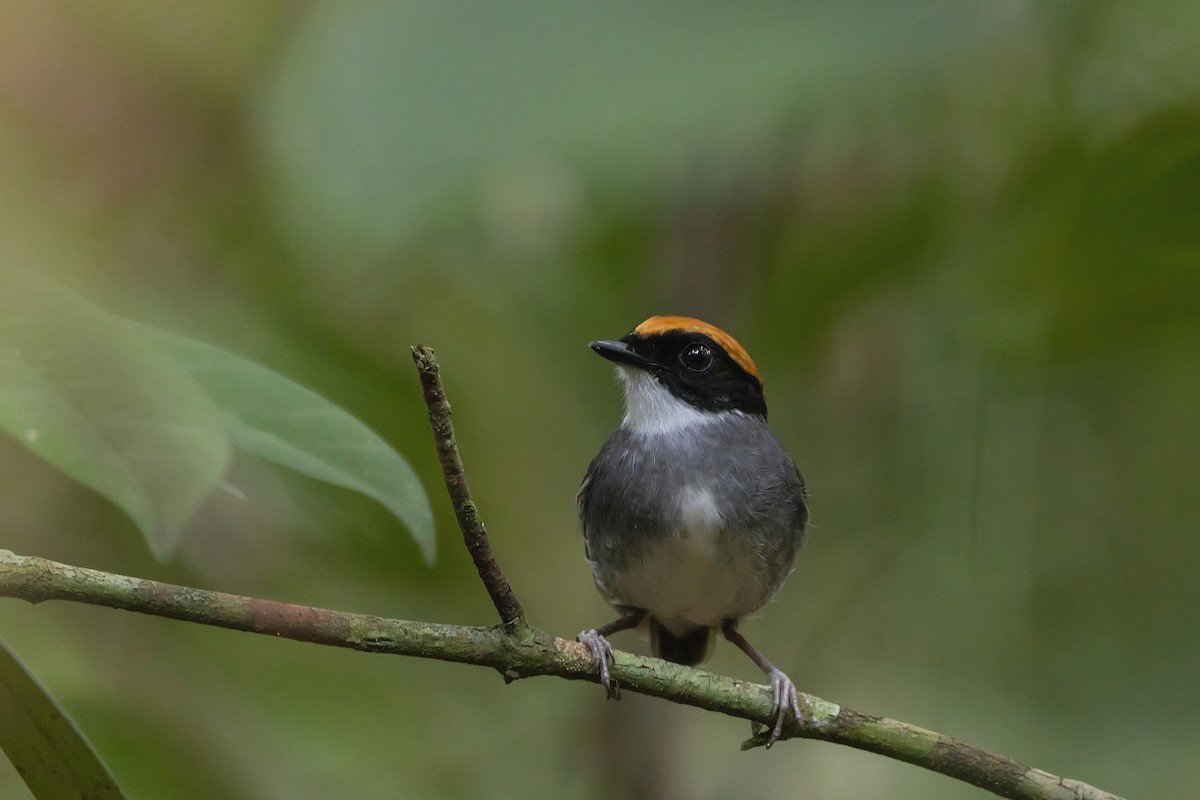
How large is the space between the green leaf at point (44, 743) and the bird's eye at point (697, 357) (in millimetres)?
2674

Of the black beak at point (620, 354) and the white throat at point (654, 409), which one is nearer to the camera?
the black beak at point (620, 354)

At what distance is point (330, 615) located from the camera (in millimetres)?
1804

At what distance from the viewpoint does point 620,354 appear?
3.65m

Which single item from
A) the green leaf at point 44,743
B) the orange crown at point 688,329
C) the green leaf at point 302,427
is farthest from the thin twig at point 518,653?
the orange crown at point 688,329

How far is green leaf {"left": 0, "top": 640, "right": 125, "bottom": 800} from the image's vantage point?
134 centimetres

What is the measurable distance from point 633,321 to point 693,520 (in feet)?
2.90

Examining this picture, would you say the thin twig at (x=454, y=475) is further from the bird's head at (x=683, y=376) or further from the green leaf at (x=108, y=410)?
the bird's head at (x=683, y=376)

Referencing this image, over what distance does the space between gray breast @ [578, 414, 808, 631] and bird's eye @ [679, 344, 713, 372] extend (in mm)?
208

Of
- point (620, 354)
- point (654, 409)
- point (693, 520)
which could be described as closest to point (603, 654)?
point (693, 520)

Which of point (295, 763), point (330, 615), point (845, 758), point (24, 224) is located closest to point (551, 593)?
point (845, 758)

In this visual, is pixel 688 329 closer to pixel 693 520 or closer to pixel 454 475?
pixel 693 520

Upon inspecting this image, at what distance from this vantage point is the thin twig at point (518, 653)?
1646 mm

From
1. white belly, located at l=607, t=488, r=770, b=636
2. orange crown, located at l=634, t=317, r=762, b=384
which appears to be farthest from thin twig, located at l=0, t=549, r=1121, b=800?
orange crown, located at l=634, t=317, r=762, b=384

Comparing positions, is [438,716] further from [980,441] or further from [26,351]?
[26,351]
